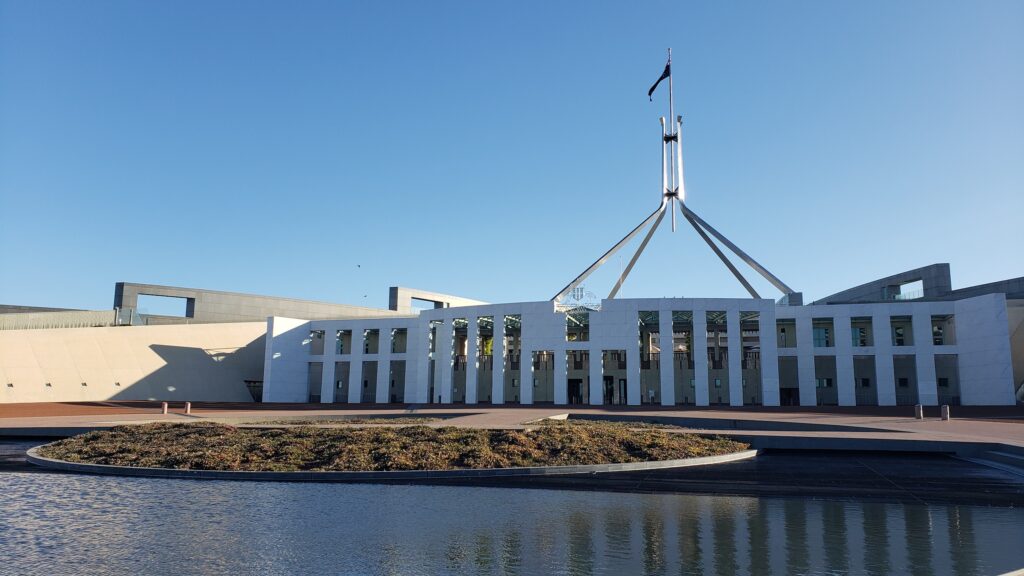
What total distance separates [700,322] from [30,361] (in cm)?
4423

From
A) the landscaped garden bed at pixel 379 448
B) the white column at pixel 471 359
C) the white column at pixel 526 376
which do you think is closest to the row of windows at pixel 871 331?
the white column at pixel 526 376

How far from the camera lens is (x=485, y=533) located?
9883 millimetres

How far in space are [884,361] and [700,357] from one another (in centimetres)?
1190

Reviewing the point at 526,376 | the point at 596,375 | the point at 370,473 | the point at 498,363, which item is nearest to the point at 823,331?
the point at 596,375

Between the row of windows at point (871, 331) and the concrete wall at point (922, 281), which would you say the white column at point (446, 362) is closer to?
the row of windows at point (871, 331)

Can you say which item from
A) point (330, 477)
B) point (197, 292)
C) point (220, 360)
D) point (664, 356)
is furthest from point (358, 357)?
point (330, 477)

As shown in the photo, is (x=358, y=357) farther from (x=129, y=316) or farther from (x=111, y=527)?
(x=111, y=527)

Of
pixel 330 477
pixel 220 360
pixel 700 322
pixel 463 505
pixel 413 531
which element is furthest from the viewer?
pixel 220 360

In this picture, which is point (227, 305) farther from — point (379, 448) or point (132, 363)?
point (379, 448)

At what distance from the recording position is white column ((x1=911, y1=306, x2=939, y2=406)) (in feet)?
141

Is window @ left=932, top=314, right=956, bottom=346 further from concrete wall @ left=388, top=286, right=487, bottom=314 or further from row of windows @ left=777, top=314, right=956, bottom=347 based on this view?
concrete wall @ left=388, top=286, right=487, bottom=314

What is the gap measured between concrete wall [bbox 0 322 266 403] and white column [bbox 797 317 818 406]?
43.0 metres

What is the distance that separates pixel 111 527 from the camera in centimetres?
1045

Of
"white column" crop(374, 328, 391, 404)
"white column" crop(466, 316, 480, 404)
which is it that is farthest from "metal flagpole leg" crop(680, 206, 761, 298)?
"white column" crop(374, 328, 391, 404)
